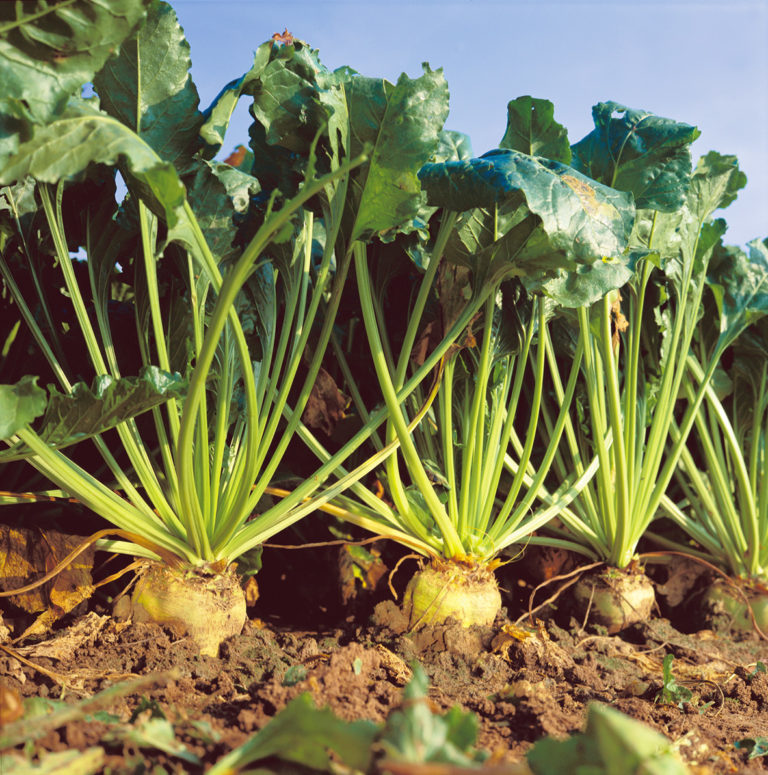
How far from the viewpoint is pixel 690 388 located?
11.1ft

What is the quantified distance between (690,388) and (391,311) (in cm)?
171

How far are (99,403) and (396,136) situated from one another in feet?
3.98

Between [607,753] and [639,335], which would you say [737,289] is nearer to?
[639,335]

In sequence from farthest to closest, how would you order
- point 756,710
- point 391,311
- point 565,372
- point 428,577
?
point 565,372 < point 391,311 < point 428,577 < point 756,710

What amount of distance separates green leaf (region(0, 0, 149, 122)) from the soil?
4.28 ft

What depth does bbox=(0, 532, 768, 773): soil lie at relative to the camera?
4.48 feet

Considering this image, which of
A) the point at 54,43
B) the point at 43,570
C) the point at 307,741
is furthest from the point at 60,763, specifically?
the point at 54,43

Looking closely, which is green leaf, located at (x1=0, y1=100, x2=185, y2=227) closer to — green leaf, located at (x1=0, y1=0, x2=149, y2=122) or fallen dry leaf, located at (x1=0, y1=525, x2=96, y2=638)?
green leaf, located at (x1=0, y1=0, x2=149, y2=122)

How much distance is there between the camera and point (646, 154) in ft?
8.46

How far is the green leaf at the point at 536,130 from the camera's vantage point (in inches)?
97.3

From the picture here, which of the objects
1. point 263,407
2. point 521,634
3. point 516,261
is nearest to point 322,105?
point 516,261

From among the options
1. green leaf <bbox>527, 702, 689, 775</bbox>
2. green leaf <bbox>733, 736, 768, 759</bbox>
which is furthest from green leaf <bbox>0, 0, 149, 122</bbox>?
green leaf <bbox>733, 736, 768, 759</bbox>

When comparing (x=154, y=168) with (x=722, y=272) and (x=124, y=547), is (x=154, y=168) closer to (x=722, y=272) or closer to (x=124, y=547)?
(x=124, y=547)

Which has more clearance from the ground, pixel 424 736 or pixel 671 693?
pixel 424 736
